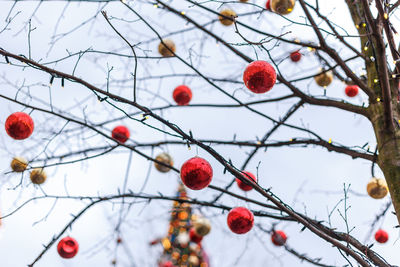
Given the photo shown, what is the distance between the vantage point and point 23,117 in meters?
3.32

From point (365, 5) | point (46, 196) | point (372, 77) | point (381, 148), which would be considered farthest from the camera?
point (372, 77)

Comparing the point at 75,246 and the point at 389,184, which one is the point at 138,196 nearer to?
the point at 75,246

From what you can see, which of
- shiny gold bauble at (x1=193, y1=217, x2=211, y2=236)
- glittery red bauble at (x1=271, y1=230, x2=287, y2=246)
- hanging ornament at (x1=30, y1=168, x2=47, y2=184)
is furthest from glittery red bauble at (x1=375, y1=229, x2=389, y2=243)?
hanging ornament at (x1=30, y1=168, x2=47, y2=184)

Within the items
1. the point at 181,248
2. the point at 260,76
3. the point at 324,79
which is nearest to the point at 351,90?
the point at 324,79

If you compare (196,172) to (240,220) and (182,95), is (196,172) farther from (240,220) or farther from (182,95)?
(182,95)

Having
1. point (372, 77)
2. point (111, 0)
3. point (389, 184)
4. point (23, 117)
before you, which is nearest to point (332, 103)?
point (372, 77)

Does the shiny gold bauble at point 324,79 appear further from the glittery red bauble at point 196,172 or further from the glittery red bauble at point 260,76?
the glittery red bauble at point 196,172

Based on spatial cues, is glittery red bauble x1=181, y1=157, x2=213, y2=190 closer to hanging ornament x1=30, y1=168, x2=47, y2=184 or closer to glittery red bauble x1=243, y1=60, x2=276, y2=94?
glittery red bauble x1=243, y1=60, x2=276, y2=94

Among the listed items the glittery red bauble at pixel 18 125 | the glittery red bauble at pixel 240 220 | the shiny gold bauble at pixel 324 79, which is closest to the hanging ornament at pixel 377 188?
the shiny gold bauble at pixel 324 79

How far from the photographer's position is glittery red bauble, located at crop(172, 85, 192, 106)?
4.44 meters

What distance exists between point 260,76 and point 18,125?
2.09m

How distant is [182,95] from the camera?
4441 mm

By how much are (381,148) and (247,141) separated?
4.31ft

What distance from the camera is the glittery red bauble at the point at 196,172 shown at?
264 cm
